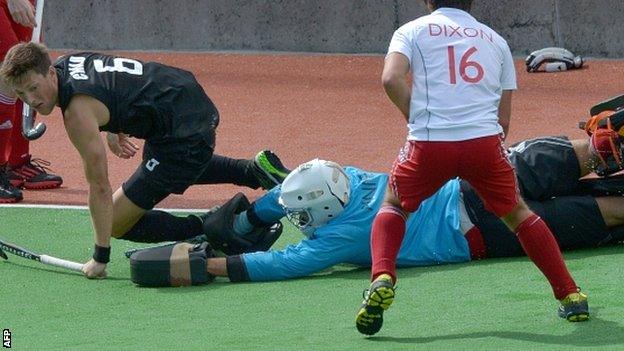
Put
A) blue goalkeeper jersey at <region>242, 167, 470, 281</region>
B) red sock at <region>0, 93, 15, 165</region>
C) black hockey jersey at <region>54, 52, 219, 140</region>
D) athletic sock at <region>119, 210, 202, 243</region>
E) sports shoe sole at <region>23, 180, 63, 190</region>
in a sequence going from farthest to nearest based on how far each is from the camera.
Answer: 1. sports shoe sole at <region>23, 180, 63, 190</region>
2. red sock at <region>0, 93, 15, 165</region>
3. athletic sock at <region>119, 210, 202, 243</region>
4. black hockey jersey at <region>54, 52, 219, 140</region>
5. blue goalkeeper jersey at <region>242, 167, 470, 281</region>

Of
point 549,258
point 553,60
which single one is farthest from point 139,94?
point 553,60

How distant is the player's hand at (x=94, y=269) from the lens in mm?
7301

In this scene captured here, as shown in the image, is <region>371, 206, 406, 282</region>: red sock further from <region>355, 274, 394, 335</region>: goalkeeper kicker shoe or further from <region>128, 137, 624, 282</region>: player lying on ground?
<region>128, 137, 624, 282</region>: player lying on ground

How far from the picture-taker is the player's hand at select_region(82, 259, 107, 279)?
7.30 metres

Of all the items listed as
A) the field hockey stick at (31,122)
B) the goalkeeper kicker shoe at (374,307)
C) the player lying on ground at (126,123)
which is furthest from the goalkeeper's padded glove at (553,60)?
the goalkeeper kicker shoe at (374,307)

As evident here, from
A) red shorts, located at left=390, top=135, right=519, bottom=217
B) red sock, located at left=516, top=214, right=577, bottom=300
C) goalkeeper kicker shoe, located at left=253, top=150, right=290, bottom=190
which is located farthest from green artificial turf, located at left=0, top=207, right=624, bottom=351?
goalkeeper kicker shoe, located at left=253, top=150, right=290, bottom=190

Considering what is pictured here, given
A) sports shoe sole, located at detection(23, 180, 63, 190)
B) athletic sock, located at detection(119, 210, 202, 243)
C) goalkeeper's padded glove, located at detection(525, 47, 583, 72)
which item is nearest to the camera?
athletic sock, located at detection(119, 210, 202, 243)

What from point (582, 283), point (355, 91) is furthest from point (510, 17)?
point (582, 283)

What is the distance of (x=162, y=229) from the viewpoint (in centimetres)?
792

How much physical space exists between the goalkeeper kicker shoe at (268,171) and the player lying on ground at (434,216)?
3.29 ft

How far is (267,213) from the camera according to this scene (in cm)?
753

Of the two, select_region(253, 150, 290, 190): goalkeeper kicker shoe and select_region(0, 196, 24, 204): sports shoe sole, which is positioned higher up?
select_region(253, 150, 290, 190): goalkeeper kicker shoe

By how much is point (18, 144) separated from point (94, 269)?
10.6ft

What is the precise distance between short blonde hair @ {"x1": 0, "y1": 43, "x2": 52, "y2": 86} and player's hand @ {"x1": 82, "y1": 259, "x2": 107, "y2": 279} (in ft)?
3.11
